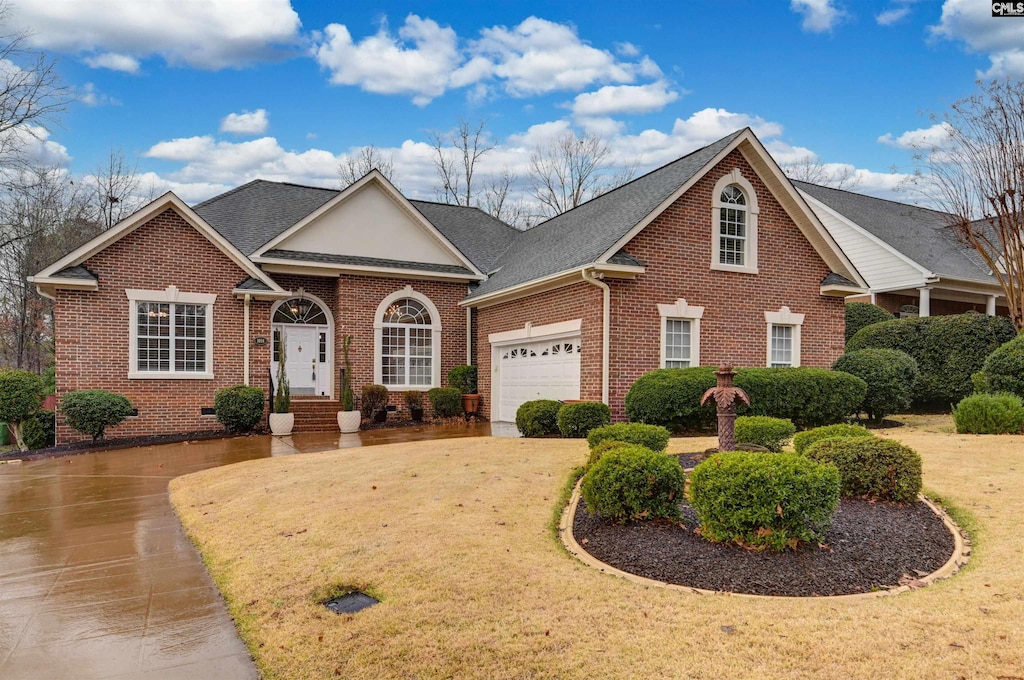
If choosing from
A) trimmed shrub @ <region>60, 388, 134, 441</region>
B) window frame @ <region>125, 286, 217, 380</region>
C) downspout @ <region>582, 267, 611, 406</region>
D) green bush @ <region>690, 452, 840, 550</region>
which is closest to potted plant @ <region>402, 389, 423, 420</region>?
window frame @ <region>125, 286, 217, 380</region>

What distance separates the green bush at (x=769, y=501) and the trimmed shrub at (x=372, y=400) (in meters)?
12.8

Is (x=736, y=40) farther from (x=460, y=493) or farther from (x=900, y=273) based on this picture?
(x=460, y=493)

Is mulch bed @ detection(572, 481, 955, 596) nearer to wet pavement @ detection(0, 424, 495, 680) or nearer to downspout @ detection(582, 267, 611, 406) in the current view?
wet pavement @ detection(0, 424, 495, 680)

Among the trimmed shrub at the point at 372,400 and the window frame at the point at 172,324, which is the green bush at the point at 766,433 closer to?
the trimmed shrub at the point at 372,400

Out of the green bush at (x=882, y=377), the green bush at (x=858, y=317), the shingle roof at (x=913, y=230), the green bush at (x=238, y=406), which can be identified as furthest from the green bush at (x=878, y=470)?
the shingle roof at (x=913, y=230)

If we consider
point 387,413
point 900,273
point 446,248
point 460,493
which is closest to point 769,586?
point 460,493

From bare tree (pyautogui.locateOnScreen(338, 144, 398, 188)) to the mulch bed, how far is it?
112 feet

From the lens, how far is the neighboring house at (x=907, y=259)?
2209 centimetres

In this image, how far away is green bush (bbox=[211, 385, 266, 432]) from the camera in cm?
1504

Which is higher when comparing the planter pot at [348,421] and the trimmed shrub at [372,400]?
the trimmed shrub at [372,400]

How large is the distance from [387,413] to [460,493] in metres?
10.8

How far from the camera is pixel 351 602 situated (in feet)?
15.1

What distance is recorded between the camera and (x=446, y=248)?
19.0m

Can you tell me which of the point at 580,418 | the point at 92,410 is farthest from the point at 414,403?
the point at 92,410
